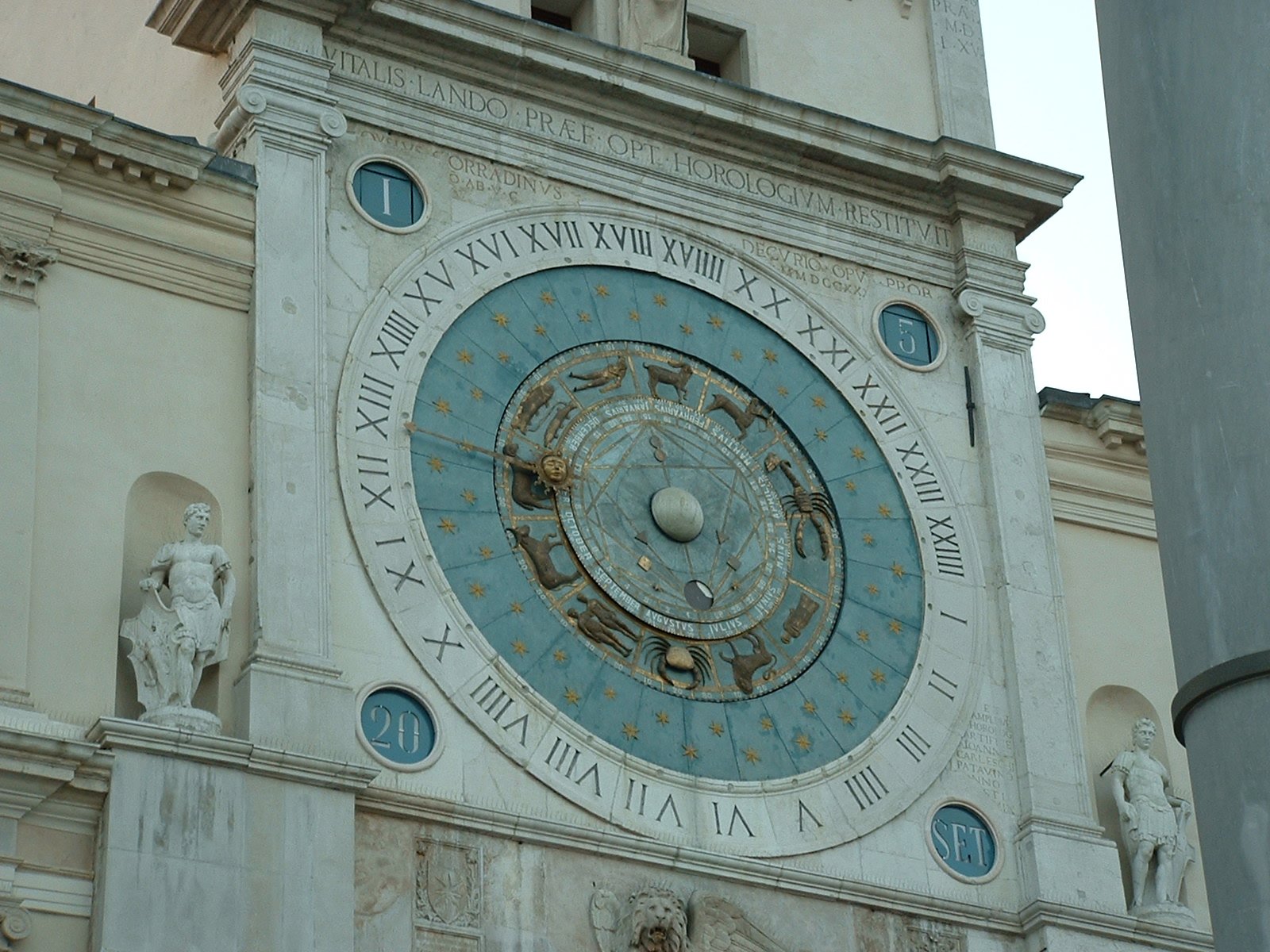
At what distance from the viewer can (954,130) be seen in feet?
51.5

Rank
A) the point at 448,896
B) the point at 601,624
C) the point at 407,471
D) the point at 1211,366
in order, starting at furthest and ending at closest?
the point at 601,624 < the point at 407,471 < the point at 448,896 < the point at 1211,366

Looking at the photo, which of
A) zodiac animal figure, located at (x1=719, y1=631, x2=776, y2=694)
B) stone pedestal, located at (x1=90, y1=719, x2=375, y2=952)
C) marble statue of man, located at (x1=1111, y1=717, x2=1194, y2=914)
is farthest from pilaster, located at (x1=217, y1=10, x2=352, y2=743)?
marble statue of man, located at (x1=1111, y1=717, x2=1194, y2=914)

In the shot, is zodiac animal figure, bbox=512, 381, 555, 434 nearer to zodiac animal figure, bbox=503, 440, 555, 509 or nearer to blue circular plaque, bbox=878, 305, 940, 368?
zodiac animal figure, bbox=503, 440, 555, 509

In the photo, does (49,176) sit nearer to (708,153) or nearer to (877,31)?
(708,153)

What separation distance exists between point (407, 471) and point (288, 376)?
78cm

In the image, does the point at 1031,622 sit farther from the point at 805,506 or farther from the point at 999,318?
the point at 999,318

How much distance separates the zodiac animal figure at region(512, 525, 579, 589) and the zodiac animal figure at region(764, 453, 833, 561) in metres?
1.50

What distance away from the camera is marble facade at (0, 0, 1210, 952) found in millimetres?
10969

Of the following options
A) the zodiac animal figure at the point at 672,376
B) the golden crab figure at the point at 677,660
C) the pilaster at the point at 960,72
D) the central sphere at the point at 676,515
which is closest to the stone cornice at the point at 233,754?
the golden crab figure at the point at 677,660

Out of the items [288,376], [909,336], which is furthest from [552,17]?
[288,376]

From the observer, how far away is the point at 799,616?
1334 cm

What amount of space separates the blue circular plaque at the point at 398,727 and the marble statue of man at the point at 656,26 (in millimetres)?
4767

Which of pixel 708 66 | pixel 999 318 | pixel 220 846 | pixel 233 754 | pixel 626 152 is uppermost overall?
pixel 708 66

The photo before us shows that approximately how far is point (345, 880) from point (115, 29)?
274 inches
